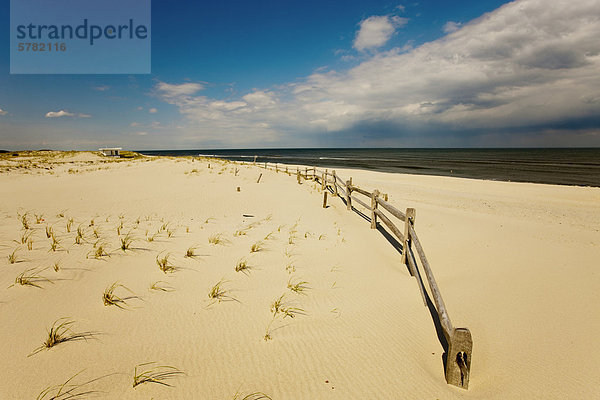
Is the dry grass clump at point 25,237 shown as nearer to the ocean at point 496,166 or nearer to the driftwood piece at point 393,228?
the driftwood piece at point 393,228

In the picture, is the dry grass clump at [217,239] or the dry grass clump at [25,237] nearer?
the dry grass clump at [25,237]

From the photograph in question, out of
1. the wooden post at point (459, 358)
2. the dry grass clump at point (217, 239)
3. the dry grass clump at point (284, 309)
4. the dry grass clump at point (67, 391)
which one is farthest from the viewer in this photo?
the dry grass clump at point (217, 239)

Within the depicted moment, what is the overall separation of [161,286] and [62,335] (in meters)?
1.35

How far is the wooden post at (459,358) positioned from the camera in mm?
2605

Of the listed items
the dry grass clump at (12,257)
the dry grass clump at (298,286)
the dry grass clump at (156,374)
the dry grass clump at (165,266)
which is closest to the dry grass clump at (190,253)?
the dry grass clump at (165,266)

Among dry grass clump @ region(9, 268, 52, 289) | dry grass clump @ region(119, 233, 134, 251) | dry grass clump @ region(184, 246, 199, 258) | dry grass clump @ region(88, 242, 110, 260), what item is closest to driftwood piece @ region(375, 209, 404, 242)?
dry grass clump @ region(184, 246, 199, 258)

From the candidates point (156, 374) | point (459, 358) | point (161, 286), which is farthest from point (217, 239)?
point (459, 358)

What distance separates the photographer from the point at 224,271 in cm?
491

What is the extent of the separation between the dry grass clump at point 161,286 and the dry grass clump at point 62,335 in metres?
1.06

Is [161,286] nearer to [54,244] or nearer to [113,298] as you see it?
[113,298]

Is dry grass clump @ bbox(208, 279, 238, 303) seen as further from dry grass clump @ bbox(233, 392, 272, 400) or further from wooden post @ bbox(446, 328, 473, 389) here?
wooden post @ bbox(446, 328, 473, 389)

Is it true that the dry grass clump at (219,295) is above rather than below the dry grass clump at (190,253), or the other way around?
below

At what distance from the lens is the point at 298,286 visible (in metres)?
4.53

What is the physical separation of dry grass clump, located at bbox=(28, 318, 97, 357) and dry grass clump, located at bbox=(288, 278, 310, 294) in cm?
269
